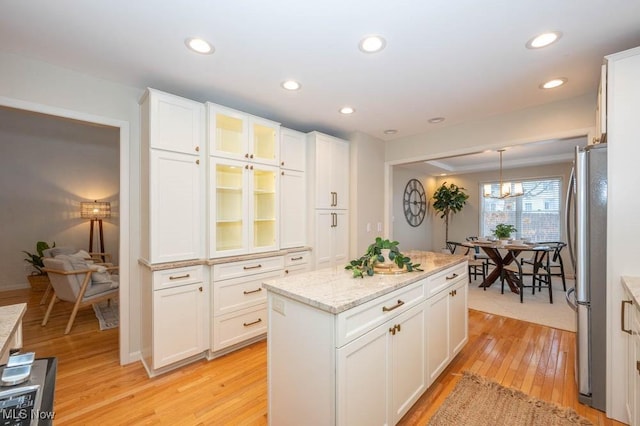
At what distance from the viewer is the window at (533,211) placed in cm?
602

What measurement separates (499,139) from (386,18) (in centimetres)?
228

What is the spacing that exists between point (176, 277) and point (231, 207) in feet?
2.79

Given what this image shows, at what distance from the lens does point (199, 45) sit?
1863mm

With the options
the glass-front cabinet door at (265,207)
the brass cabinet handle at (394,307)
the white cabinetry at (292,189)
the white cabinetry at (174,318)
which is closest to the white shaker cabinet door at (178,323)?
the white cabinetry at (174,318)

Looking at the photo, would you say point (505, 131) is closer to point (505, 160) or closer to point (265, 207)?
point (265, 207)

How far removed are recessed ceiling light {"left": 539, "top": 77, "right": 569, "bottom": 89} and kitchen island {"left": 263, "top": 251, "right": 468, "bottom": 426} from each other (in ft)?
6.59

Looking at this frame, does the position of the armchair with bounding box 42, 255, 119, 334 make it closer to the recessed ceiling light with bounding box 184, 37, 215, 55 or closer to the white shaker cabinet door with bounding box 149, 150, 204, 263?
the white shaker cabinet door with bounding box 149, 150, 204, 263

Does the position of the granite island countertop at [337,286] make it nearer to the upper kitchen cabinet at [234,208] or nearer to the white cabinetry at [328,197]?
the upper kitchen cabinet at [234,208]

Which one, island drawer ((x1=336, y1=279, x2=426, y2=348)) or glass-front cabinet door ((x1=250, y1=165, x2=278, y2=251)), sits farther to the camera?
glass-front cabinet door ((x1=250, y1=165, x2=278, y2=251))

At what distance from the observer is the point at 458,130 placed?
3.47 m

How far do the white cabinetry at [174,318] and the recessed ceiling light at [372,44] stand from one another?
7.39 feet

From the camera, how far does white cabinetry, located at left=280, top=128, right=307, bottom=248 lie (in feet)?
10.4

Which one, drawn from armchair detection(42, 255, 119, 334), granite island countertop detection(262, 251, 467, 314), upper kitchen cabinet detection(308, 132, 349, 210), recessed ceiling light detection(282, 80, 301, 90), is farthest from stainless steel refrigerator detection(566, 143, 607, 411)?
armchair detection(42, 255, 119, 334)

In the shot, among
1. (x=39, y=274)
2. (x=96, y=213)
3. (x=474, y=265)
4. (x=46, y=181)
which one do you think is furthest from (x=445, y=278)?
(x=46, y=181)
